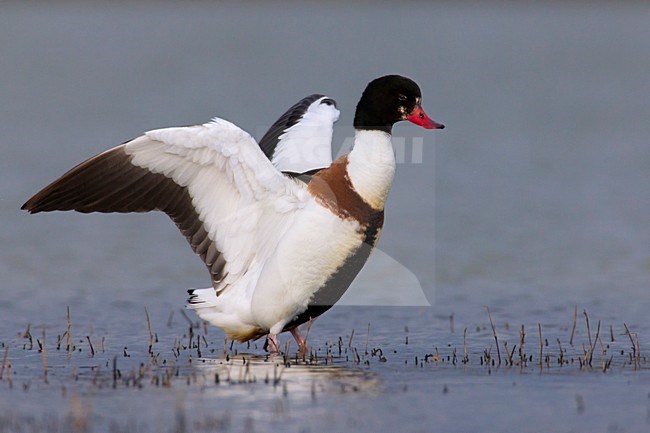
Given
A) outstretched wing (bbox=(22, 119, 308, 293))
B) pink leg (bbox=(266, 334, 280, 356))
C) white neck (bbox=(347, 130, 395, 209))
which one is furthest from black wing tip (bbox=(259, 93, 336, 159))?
pink leg (bbox=(266, 334, 280, 356))

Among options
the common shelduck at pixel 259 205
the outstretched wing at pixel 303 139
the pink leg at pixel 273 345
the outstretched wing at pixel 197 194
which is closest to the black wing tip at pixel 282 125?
the outstretched wing at pixel 303 139

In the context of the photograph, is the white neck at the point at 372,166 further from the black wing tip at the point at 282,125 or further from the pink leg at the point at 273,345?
the black wing tip at the point at 282,125

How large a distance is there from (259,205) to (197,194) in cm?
43

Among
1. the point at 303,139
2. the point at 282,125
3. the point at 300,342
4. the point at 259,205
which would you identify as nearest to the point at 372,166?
the point at 259,205

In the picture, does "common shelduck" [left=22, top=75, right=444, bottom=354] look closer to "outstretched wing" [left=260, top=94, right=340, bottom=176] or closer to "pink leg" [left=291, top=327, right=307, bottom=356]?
"pink leg" [left=291, top=327, right=307, bottom=356]

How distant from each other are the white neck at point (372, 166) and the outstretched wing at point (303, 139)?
3.29 feet

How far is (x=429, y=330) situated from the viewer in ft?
33.4

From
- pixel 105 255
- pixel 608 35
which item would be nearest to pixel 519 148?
pixel 105 255

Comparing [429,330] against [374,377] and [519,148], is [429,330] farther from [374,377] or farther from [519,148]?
[519,148]

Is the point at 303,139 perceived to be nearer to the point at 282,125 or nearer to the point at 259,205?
the point at 282,125

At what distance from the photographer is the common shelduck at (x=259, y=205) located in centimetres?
870

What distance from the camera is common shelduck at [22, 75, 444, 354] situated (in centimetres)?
870

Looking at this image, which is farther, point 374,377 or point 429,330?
point 429,330

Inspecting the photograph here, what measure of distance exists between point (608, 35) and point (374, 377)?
84.4ft
